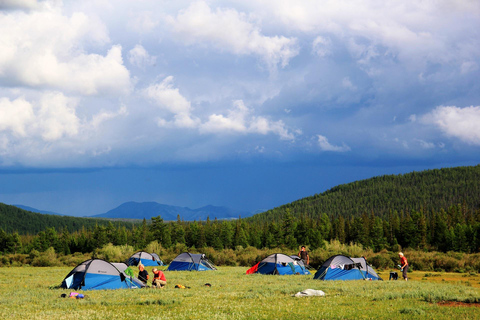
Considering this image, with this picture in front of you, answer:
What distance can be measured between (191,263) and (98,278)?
16.9 meters

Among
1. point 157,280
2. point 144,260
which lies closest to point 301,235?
point 144,260

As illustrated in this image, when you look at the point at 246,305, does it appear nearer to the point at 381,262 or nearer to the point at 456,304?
the point at 456,304

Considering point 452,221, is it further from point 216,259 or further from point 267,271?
point 267,271

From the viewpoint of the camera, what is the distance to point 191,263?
39.2m

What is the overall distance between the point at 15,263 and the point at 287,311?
166 ft

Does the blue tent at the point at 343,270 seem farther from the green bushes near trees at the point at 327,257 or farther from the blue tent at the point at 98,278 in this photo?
the green bushes near trees at the point at 327,257

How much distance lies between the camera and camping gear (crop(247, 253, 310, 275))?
3455 cm

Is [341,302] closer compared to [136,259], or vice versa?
[341,302]

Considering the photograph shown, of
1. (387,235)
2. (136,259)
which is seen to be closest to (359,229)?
(387,235)

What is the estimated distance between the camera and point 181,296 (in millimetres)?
19438

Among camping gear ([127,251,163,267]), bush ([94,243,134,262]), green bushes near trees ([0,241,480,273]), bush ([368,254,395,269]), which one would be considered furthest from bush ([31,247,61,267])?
bush ([368,254,395,269])

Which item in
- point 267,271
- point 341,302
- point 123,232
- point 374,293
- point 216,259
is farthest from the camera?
point 123,232

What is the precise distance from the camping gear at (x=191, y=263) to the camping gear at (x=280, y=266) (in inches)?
248

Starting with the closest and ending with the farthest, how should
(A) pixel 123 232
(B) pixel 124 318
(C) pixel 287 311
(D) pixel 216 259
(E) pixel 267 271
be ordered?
(B) pixel 124 318
(C) pixel 287 311
(E) pixel 267 271
(D) pixel 216 259
(A) pixel 123 232
